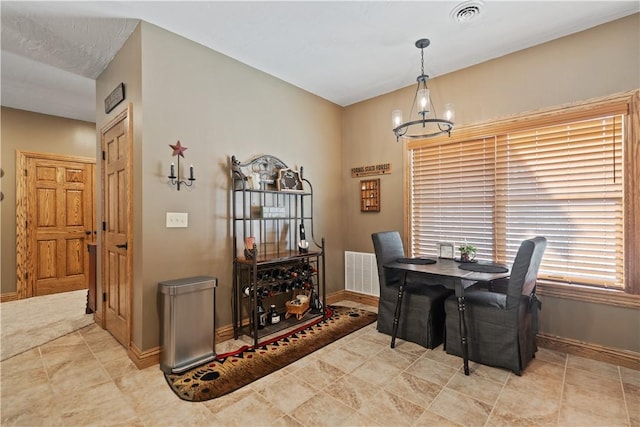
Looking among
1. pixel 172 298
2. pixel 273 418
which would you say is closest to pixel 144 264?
pixel 172 298

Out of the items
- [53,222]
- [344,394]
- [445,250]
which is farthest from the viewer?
[53,222]

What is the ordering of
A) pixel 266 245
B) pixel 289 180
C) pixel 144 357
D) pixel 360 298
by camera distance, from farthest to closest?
pixel 360 298, pixel 289 180, pixel 266 245, pixel 144 357

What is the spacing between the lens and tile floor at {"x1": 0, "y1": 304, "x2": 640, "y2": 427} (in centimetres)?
188

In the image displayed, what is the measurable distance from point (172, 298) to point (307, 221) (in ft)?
6.40

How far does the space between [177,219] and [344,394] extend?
1.95m

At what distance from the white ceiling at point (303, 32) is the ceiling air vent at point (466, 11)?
0.03 metres

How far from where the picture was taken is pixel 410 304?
2986mm

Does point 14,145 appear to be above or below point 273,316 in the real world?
above

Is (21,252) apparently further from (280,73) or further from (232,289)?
(280,73)

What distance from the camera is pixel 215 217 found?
302 centimetres

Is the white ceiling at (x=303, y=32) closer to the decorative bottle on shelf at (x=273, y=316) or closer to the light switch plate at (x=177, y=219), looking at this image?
the light switch plate at (x=177, y=219)

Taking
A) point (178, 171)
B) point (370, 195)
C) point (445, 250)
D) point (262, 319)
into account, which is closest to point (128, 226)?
point (178, 171)

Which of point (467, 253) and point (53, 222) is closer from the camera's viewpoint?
point (467, 253)

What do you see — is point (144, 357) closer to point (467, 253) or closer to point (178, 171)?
point (178, 171)
